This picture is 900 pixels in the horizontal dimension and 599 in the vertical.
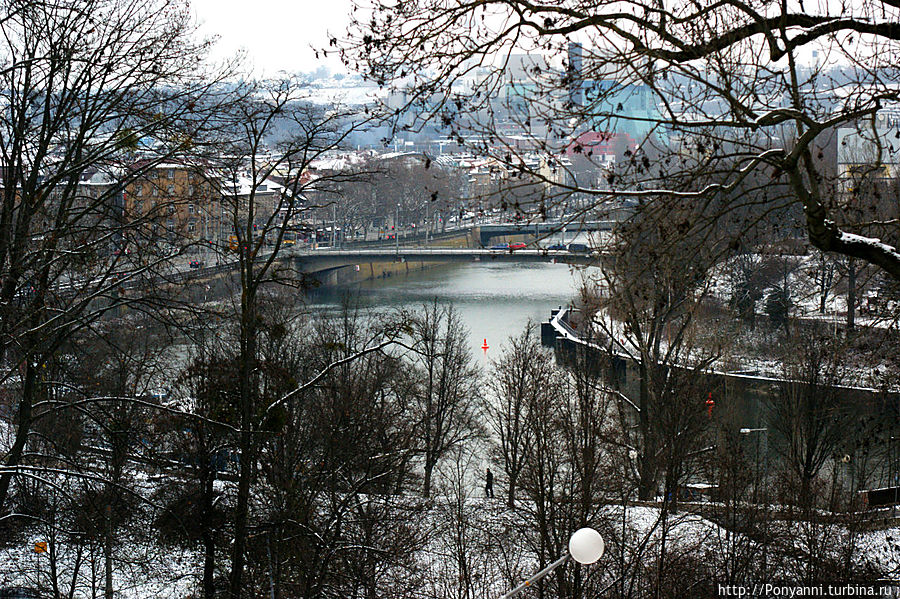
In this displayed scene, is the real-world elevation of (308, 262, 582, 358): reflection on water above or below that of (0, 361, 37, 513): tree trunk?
below

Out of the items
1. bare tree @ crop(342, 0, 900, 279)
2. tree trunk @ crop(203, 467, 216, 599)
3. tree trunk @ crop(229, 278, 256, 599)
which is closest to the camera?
bare tree @ crop(342, 0, 900, 279)

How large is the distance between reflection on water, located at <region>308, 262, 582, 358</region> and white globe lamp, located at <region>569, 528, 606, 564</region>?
16253 millimetres

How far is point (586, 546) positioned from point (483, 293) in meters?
24.5

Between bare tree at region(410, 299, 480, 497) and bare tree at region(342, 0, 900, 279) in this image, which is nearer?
bare tree at region(342, 0, 900, 279)

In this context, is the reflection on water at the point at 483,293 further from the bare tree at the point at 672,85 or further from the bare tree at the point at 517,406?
the bare tree at the point at 672,85

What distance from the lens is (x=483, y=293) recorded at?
2730 centimetres

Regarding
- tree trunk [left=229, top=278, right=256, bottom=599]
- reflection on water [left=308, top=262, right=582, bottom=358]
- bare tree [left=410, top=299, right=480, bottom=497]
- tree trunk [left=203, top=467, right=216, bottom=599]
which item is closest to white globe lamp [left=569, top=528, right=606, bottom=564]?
tree trunk [left=229, top=278, right=256, bottom=599]

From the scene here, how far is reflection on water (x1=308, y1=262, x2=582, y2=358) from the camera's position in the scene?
2289 cm

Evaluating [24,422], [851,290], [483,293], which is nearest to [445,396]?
[851,290]

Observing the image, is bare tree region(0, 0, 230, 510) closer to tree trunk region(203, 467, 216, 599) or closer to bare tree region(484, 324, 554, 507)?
tree trunk region(203, 467, 216, 599)

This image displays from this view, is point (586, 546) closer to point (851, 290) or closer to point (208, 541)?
point (851, 290)

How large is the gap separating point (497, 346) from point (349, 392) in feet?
34.6

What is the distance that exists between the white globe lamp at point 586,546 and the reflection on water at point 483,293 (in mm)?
16253

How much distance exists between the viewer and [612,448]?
1026 cm
